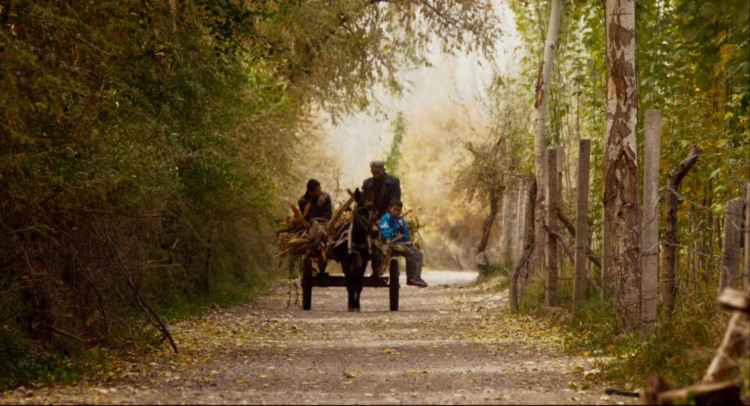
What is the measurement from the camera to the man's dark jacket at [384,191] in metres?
20.6

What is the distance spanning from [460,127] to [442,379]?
62.5 meters

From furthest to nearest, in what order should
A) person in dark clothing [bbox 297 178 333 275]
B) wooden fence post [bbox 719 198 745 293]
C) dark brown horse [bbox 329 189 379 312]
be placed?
person in dark clothing [bbox 297 178 333 275]
dark brown horse [bbox 329 189 379 312]
wooden fence post [bbox 719 198 745 293]

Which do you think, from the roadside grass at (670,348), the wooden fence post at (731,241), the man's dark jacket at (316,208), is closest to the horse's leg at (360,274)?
the man's dark jacket at (316,208)

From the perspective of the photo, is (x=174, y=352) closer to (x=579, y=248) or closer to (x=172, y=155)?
(x=172, y=155)

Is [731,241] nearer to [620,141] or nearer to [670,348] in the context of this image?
[670,348]

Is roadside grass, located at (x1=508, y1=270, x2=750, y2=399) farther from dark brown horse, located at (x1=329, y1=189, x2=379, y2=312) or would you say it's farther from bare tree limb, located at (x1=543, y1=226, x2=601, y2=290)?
dark brown horse, located at (x1=329, y1=189, x2=379, y2=312)

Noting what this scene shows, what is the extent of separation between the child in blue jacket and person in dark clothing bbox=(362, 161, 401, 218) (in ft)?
0.92

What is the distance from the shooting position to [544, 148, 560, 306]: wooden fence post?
16.9m

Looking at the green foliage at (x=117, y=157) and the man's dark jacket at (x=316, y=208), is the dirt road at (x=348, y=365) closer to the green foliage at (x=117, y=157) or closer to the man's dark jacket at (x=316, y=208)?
the green foliage at (x=117, y=157)

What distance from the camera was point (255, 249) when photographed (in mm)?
26250

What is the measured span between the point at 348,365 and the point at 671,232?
3630 mm

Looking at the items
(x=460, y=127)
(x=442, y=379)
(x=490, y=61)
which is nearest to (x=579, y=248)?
(x=442, y=379)

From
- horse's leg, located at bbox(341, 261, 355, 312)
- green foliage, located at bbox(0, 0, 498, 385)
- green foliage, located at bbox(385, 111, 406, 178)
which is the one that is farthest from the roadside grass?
green foliage, located at bbox(385, 111, 406, 178)

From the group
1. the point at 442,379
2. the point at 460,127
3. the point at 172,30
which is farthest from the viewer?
the point at 460,127
